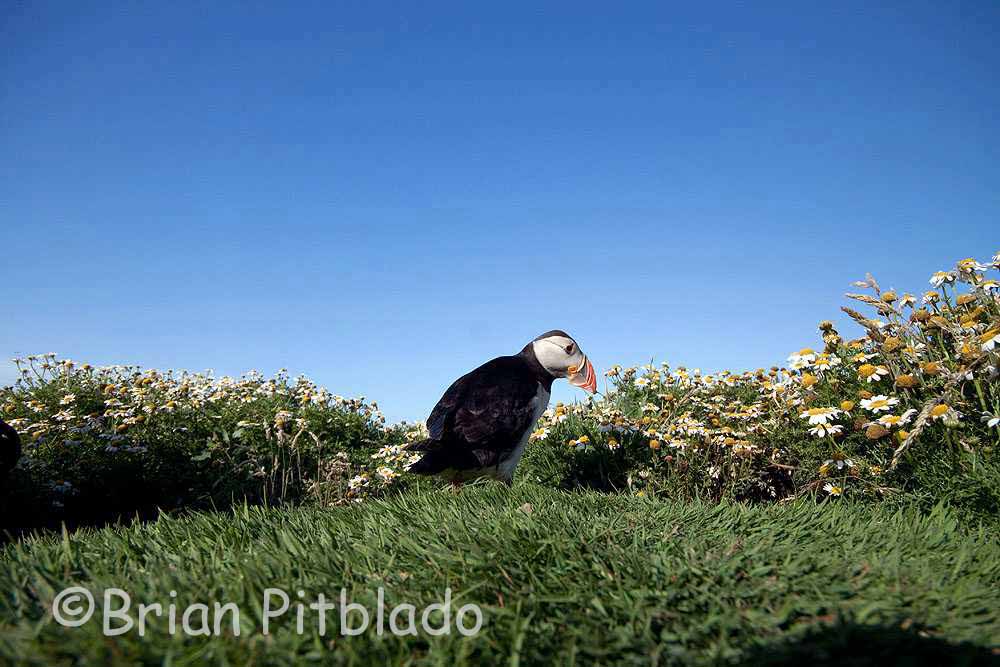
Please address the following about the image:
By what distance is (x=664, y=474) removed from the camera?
608 centimetres

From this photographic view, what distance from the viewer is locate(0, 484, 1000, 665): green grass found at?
2.02m

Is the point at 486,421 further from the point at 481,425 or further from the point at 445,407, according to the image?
the point at 445,407

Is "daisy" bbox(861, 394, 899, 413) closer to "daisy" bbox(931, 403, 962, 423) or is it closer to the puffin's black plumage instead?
"daisy" bbox(931, 403, 962, 423)

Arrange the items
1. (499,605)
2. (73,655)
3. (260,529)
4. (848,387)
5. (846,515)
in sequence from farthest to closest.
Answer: (848,387) < (846,515) < (260,529) < (499,605) < (73,655)

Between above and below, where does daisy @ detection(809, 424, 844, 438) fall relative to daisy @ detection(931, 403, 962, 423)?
below

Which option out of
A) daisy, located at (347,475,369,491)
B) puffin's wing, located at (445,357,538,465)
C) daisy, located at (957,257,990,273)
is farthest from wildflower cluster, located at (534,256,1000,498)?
daisy, located at (347,475,369,491)

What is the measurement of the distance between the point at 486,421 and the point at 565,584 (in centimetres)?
324

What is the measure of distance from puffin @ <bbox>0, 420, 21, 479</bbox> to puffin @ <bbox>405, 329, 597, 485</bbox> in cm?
285

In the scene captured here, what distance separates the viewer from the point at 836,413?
4.82 meters

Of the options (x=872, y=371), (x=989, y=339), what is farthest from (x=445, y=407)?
(x=989, y=339)

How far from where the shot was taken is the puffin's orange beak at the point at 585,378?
6.61 meters

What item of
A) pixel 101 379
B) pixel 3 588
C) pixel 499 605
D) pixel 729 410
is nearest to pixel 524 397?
pixel 729 410

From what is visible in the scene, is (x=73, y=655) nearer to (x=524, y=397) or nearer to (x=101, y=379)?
(x=524, y=397)

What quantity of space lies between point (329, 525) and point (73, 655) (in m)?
1.67
